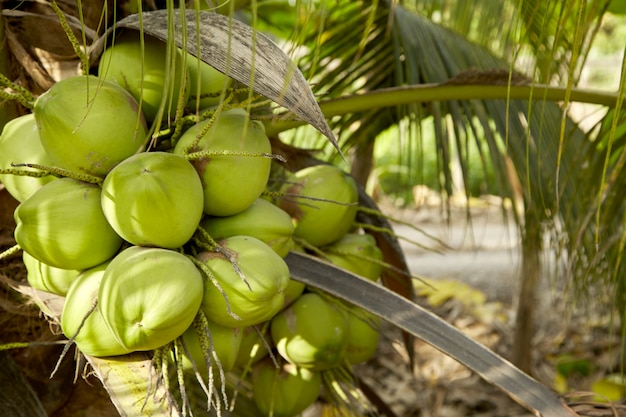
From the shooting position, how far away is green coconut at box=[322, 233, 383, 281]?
108 cm

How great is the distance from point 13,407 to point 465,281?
10.8 ft

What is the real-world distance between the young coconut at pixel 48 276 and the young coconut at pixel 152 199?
14 centimetres

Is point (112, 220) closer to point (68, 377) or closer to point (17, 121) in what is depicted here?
point (17, 121)

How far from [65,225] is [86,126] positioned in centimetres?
11

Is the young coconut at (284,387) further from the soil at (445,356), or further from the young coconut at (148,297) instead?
the young coconut at (148,297)

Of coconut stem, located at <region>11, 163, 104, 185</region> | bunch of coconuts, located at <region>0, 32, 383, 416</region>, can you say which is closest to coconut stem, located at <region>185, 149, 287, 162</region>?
bunch of coconuts, located at <region>0, 32, 383, 416</region>

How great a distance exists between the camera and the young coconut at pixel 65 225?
741 millimetres

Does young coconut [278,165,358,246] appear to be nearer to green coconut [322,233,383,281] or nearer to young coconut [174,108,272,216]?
green coconut [322,233,383,281]

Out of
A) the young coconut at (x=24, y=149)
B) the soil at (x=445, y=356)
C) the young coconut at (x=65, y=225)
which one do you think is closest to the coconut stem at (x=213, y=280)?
the young coconut at (x=65, y=225)

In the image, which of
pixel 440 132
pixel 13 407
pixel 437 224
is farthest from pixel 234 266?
pixel 437 224

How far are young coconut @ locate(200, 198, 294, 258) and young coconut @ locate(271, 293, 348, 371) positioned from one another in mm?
167

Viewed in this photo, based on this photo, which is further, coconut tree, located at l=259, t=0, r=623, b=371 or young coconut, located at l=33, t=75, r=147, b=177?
coconut tree, located at l=259, t=0, r=623, b=371

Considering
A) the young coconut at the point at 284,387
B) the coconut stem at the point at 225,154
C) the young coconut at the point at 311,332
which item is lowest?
the young coconut at the point at 284,387

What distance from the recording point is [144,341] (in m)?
0.71
